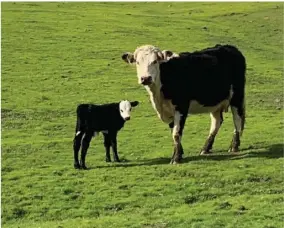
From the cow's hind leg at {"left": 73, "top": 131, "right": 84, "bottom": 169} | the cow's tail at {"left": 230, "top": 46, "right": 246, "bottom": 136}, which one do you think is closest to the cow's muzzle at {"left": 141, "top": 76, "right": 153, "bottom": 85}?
the cow's hind leg at {"left": 73, "top": 131, "right": 84, "bottom": 169}

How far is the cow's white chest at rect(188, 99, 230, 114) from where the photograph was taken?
14.6 metres

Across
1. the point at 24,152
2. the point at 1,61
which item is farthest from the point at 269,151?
the point at 1,61

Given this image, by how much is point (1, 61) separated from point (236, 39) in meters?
15.2

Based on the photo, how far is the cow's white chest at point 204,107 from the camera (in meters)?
14.6

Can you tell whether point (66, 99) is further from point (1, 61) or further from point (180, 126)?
point (180, 126)

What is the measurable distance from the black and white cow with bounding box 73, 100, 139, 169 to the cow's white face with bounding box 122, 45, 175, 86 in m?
1.20

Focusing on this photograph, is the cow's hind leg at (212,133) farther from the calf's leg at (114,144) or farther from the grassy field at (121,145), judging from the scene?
the calf's leg at (114,144)

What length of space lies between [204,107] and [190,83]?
748 millimetres

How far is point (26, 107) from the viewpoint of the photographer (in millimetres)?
23078

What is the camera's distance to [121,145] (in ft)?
56.5

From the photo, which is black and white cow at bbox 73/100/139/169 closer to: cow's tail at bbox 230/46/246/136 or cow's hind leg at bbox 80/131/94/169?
cow's hind leg at bbox 80/131/94/169

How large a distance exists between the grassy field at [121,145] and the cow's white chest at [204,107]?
102 cm

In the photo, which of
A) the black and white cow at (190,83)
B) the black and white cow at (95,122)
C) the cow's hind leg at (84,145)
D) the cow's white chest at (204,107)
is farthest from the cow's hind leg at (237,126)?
the cow's hind leg at (84,145)

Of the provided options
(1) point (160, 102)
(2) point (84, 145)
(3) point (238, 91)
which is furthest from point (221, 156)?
(2) point (84, 145)
